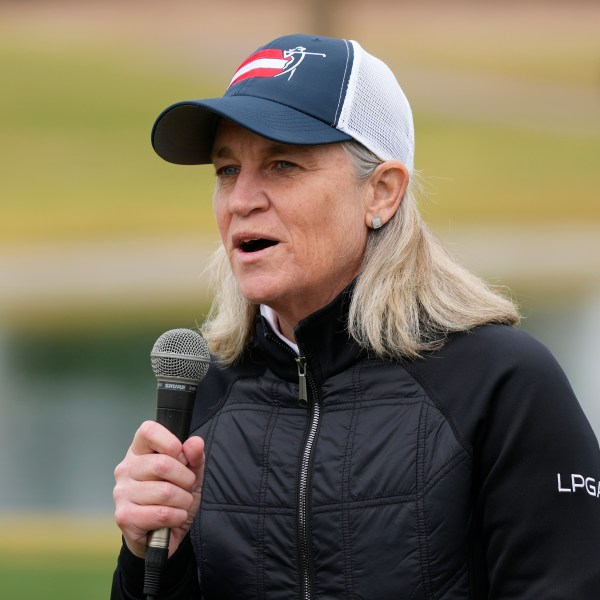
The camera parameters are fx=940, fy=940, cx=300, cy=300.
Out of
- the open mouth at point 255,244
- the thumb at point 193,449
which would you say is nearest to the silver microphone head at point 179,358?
the thumb at point 193,449

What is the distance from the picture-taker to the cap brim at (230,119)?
179 cm

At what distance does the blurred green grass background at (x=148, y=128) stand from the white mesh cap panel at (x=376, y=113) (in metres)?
2.53

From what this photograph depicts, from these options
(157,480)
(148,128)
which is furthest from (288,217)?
(148,128)

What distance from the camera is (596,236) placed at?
4.55 meters

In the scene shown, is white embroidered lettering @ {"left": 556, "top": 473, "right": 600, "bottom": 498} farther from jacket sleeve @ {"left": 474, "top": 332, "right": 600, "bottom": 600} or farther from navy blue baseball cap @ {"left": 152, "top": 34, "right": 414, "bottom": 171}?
navy blue baseball cap @ {"left": 152, "top": 34, "right": 414, "bottom": 171}

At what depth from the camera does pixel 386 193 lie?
196cm

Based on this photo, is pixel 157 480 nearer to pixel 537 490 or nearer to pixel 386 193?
pixel 537 490

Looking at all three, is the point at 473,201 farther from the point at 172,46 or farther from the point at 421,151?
the point at 172,46

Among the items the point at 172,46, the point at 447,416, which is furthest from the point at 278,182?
the point at 172,46

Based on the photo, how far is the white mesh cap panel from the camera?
188 cm

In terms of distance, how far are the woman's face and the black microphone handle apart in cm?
26

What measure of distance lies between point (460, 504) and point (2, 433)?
3.34 meters

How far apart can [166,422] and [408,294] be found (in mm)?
559

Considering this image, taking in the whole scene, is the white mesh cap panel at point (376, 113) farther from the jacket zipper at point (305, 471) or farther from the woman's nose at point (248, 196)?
the jacket zipper at point (305, 471)
